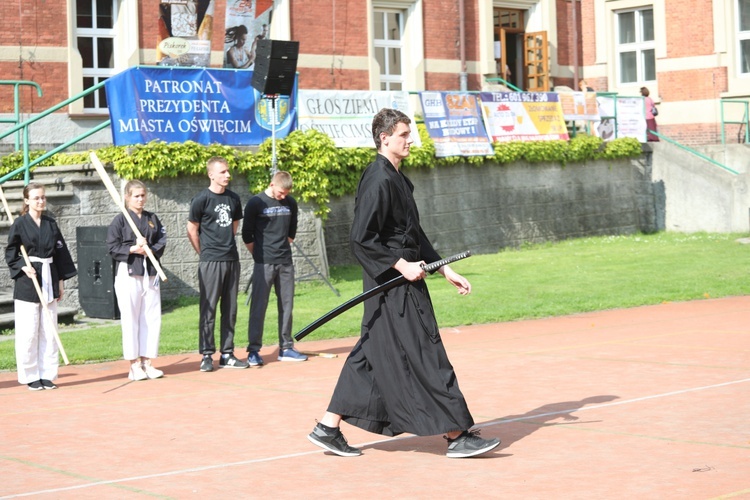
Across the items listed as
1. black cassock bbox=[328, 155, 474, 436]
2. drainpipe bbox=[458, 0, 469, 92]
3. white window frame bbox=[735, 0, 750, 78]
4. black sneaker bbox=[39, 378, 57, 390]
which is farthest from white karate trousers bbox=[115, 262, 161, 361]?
white window frame bbox=[735, 0, 750, 78]

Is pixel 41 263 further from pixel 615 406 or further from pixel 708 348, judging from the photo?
pixel 708 348

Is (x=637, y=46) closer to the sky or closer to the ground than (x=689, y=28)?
closer to the ground

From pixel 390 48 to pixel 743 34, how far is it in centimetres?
893

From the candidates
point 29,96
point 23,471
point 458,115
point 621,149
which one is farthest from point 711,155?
point 23,471

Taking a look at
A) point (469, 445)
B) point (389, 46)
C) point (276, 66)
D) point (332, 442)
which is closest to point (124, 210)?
point (332, 442)

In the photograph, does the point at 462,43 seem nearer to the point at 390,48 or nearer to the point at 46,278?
the point at 390,48

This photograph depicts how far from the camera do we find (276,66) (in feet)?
53.0

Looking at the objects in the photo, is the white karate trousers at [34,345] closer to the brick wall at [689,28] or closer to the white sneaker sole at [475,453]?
the white sneaker sole at [475,453]

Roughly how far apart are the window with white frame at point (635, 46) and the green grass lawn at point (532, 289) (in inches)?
360

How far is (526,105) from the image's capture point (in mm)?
22641

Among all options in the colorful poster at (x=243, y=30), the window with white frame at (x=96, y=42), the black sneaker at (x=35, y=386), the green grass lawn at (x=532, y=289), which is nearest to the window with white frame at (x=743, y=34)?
the green grass lawn at (x=532, y=289)

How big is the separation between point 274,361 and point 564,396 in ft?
11.9

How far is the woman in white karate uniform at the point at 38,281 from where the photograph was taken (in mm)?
10086

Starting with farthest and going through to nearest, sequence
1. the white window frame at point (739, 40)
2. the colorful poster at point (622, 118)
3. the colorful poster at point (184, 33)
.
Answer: the white window frame at point (739, 40) < the colorful poster at point (622, 118) < the colorful poster at point (184, 33)
